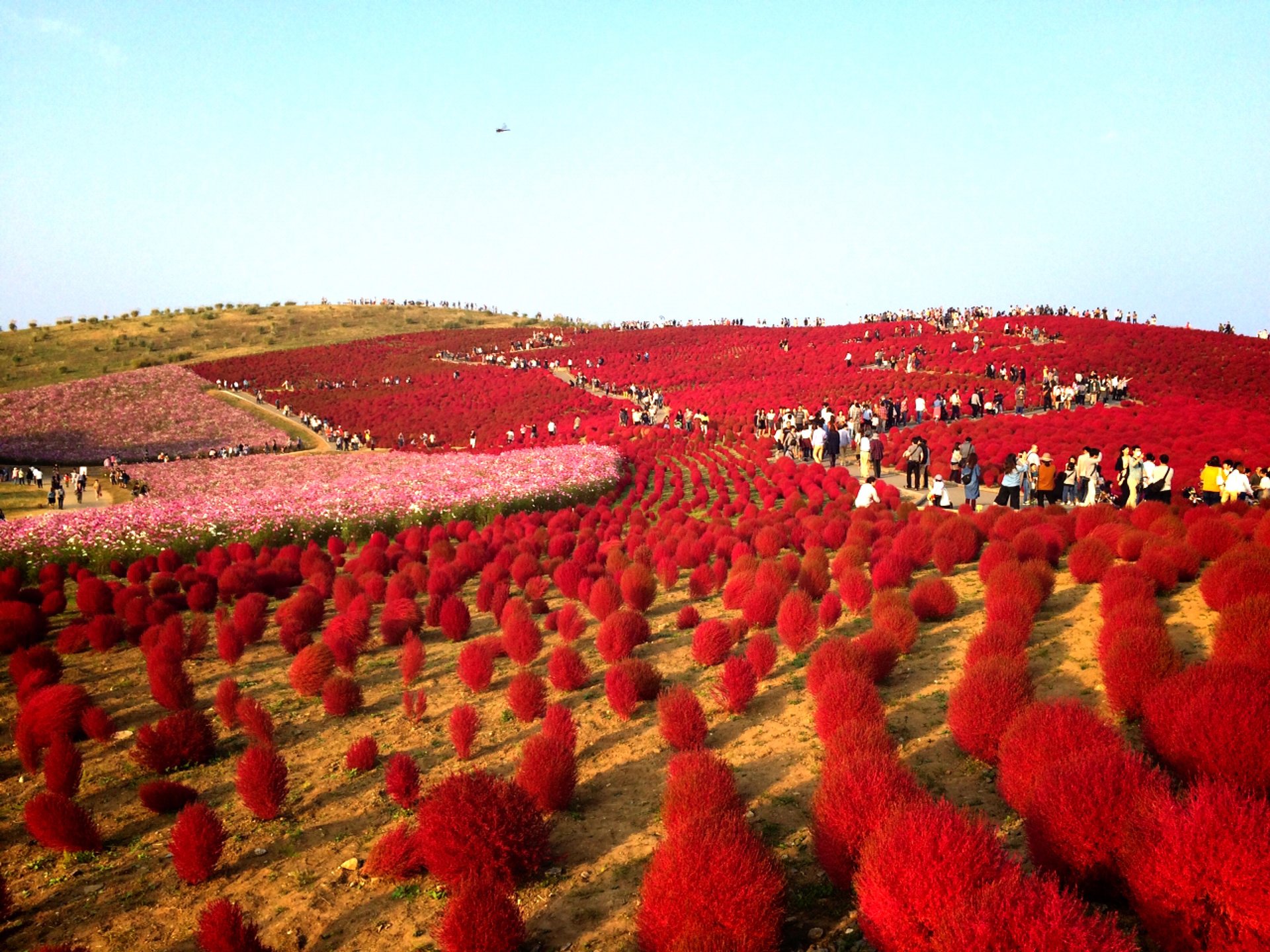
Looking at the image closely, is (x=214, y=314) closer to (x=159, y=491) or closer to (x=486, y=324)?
(x=486, y=324)

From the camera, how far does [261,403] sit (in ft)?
182

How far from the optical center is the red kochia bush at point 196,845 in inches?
237

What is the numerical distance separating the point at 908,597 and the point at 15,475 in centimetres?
4257

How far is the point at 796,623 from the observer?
9.60 m

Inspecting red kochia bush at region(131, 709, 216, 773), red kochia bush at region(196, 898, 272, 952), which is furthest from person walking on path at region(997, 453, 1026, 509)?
red kochia bush at region(196, 898, 272, 952)

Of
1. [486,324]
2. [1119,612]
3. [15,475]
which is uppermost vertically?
[486,324]

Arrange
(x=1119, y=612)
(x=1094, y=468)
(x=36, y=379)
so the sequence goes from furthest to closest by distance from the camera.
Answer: (x=36, y=379)
(x=1094, y=468)
(x=1119, y=612)

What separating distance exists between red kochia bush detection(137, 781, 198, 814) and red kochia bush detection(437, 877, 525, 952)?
3877 millimetres

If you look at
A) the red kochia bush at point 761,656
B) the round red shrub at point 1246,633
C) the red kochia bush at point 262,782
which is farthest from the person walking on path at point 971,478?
the red kochia bush at point 262,782

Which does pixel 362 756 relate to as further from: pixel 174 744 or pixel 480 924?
pixel 480 924

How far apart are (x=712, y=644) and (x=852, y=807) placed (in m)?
4.73

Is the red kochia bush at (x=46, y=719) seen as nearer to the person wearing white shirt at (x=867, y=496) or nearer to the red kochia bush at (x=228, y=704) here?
the red kochia bush at (x=228, y=704)

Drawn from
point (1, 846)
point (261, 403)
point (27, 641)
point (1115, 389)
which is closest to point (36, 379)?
point (261, 403)

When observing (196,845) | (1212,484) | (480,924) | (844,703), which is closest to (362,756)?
(196,845)
